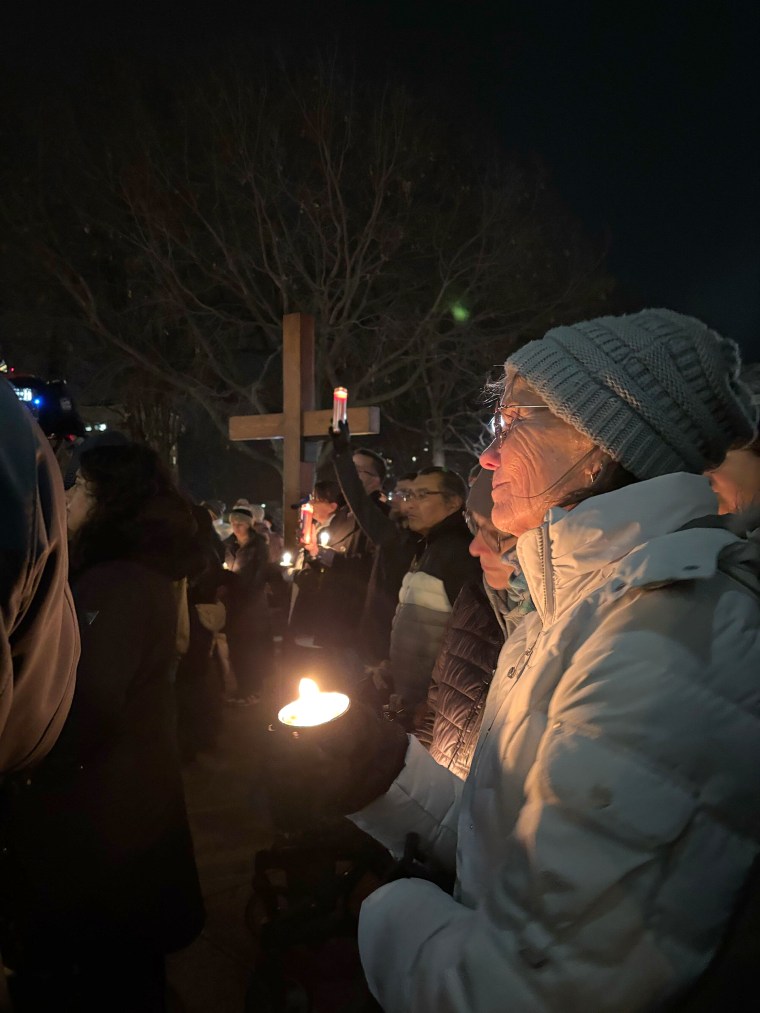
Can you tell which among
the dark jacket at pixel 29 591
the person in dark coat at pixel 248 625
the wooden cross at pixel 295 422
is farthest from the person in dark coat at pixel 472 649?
the wooden cross at pixel 295 422

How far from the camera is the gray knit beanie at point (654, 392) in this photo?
1.29 metres

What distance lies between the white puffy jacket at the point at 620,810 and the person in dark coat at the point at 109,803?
127cm

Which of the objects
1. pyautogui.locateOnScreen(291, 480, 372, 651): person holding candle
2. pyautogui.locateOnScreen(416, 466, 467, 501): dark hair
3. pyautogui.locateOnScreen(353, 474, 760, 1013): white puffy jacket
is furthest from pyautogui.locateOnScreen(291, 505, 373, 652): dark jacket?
pyautogui.locateOnScreen(353, 474, 760, 1013): white puffy jacket

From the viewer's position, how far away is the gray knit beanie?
129 centimetres

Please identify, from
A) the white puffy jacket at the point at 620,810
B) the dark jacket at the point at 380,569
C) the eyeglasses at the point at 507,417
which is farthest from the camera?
the dark jacket at the point at 380,569

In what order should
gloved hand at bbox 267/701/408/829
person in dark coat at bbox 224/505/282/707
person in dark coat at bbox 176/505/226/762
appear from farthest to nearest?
person in dark coat at bbox 224/505/282/707, person in dark coat at bbox 176/505/226/762, gloved hand at bbox 267/701/408/829

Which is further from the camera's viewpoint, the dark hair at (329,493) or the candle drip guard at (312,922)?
the dark hair at (329,493)

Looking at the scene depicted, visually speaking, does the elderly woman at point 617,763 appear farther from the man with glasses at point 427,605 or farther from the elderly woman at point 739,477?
the man with glasses at point 427,605

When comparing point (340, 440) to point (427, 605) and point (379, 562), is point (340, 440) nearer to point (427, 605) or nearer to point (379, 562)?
point (379, 562)

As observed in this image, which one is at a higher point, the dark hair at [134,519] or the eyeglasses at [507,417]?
the eyeglasses at [507,417]

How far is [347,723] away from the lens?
1.27 meters

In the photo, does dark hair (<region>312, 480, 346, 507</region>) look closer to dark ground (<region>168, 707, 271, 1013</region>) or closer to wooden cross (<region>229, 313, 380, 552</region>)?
wooden cross (<region>229, 313, 380, 552</region>)

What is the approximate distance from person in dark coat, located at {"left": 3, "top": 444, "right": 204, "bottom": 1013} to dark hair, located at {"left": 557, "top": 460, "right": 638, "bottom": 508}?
1.45 meters

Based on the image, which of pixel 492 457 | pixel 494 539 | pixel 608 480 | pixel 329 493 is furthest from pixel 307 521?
pixel 608 480
